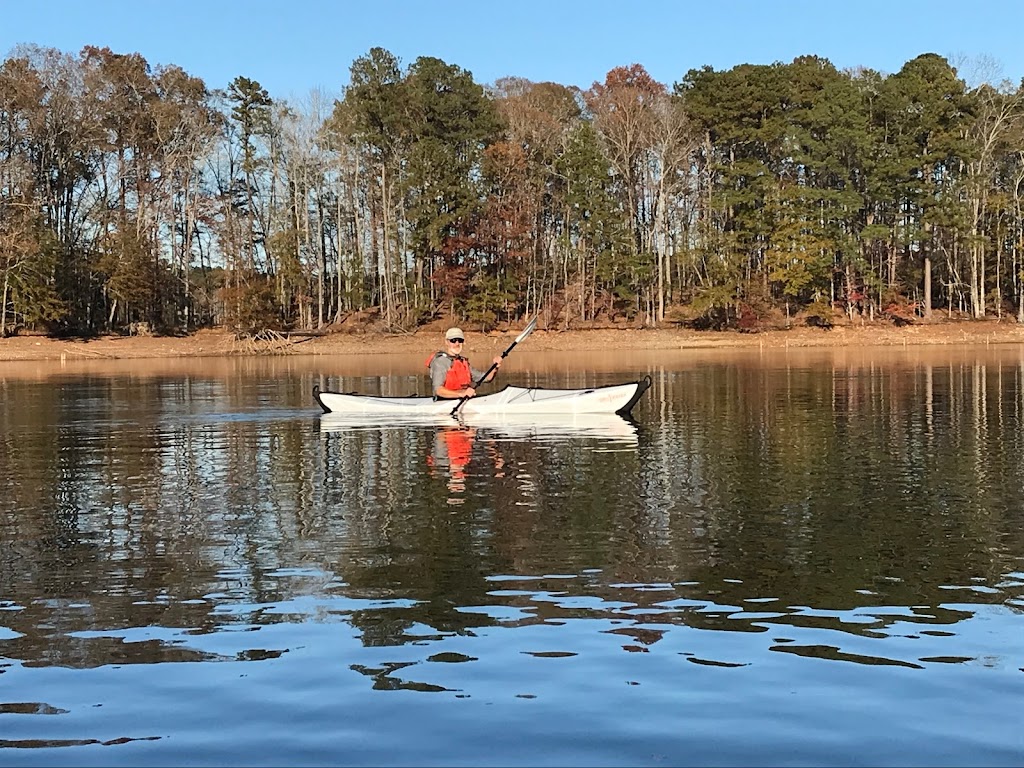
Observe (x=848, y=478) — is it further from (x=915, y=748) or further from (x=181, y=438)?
(x=181, y=438)

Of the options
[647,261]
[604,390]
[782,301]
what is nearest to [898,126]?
[782,301]

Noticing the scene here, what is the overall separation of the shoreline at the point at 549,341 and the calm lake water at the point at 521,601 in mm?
42911

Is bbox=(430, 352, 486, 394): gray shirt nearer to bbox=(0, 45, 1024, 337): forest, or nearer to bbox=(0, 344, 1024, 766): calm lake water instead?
bbox=(0, 344, 1024, 766): calm lake water

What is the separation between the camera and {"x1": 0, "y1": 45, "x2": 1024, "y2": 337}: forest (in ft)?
211

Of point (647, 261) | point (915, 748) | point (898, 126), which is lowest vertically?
point (915, 748)

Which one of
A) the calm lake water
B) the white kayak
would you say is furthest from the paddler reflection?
the white kayak

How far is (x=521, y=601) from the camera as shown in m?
8.80

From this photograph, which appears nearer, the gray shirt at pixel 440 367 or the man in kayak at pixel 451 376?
the man in kayak at pixel 451 376

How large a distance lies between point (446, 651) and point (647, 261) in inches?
2371

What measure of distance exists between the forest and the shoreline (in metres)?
1.65

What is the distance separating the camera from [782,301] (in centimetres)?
6869

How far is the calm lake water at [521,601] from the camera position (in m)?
6.05

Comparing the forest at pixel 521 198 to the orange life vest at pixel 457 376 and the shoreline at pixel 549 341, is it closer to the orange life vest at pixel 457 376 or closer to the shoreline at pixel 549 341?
the shoreline at pixel 549 341

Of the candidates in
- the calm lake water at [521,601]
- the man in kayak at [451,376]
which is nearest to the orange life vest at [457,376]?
the man in kayak at [451,376]
